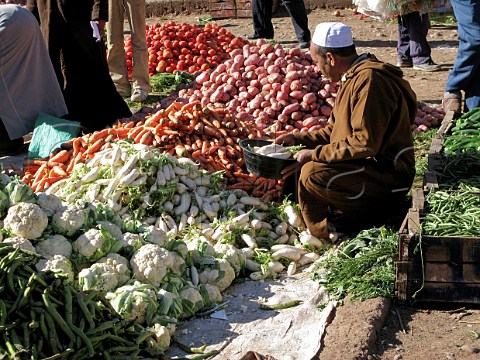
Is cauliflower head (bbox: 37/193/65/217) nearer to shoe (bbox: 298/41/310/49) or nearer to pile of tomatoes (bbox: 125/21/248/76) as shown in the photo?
pile of tomatoes (bbox: 125/21/248/76)

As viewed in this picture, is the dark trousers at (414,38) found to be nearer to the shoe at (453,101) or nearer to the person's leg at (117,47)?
the shoe at (453,101)

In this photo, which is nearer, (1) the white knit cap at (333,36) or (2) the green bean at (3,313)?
(2) the green bean at (3,313)

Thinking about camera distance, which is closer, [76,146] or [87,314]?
[87,314]

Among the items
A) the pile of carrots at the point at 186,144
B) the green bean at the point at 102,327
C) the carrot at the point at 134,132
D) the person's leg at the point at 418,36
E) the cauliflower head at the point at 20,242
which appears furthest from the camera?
the person's leg at the point at 418,36

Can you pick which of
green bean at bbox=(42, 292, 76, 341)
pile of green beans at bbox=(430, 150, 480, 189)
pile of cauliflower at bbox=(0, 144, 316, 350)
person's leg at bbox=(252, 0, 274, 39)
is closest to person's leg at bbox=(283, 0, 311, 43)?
person's leg at bbox=(252, 0, 274, 39)

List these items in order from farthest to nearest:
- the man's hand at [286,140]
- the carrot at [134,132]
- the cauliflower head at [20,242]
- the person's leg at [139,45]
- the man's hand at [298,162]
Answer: the person's leg at [139,45]
the carrot at [134,132]
the man's hand at [286,140]
the man's hand at [298,162]
the cauliflower head at [20,242]

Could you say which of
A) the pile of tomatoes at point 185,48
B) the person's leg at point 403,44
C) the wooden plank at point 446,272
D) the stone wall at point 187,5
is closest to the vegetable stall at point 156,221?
the wooden plank at point 446,272

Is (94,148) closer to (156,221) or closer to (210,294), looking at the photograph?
(156,221)

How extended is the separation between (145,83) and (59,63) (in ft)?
4.31

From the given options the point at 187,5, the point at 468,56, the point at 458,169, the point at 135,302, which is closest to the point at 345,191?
the point at 458,169

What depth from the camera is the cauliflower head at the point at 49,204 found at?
13.8 ft

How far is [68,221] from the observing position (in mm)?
4141

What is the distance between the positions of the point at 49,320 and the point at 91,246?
1.06m

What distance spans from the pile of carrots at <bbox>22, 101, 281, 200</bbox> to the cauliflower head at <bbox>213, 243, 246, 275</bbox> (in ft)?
2.85
